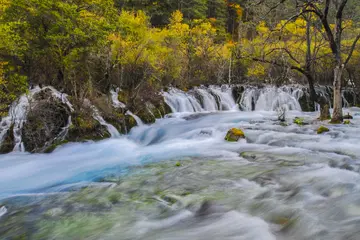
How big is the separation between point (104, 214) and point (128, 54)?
9678mm

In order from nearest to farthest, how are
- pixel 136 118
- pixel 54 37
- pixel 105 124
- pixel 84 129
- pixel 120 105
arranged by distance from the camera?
pixel 54 37 → pixel 84 129 → pixel 105 124 → pixel 120 105 → pixel 136 118

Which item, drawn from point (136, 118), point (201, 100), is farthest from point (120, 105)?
point (201, 100)

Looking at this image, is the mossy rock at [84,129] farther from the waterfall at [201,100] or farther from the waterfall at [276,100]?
the waterfall at [276,100]

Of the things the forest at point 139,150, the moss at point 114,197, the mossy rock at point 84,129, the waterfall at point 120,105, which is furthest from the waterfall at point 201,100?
the moss at point 114,197

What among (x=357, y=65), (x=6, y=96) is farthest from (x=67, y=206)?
(x=357, y=65)

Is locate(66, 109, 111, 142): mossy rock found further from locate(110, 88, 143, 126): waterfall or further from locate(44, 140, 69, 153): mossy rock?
locate(110, 88, 143, 126): waterfall

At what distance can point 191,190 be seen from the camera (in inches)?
186

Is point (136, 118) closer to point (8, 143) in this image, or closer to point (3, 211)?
point (8, 143)

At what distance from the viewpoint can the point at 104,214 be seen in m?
3.98

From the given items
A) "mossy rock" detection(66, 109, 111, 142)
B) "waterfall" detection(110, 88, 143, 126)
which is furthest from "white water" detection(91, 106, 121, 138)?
"waterfall" detection(110, 88, 143, 126)

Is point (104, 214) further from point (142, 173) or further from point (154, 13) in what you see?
point (154, 13)

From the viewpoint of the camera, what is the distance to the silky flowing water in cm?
347

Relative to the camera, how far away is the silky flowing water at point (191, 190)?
3.47m

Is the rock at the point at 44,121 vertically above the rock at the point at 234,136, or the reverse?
the rock at the point at 44,121
